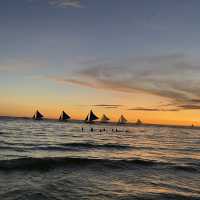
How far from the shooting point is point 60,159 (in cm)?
2712

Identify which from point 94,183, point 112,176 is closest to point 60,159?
point 112,176

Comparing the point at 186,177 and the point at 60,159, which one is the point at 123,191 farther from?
the point at 60,159

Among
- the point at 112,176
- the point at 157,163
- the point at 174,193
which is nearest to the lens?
the point at 174,193

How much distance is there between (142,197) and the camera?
Result: 46.9 feet

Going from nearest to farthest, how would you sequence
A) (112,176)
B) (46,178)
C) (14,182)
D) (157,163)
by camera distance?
1. (14,182)
2. (46,178)
3. (112,176)
4. (157,163)

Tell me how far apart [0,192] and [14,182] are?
254 cm

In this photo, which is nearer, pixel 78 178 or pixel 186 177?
pixel 78 178

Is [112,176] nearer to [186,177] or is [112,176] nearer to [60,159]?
[186,177]

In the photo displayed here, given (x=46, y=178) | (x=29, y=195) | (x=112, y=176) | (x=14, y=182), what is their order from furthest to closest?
1. (x=112, y=176)
2. (x=46, y=178)
3. (x=14, y=182)
4. (x=29, y=195)

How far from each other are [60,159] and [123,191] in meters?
12.9

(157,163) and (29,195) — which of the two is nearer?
(29,195)

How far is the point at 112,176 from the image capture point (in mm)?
19984

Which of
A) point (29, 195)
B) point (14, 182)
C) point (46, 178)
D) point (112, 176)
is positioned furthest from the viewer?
point (112, 176)

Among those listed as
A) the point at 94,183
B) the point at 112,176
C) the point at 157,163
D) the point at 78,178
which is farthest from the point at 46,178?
the point at 157,163
